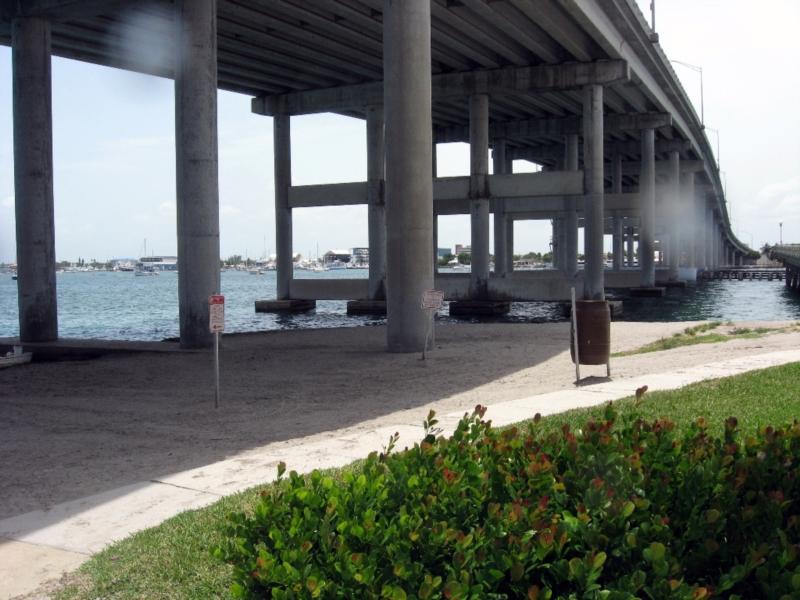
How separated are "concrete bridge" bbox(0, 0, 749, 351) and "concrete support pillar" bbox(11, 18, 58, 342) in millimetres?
49

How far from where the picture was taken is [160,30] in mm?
37719

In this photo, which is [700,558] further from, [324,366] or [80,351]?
[80,351]

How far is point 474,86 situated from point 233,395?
3974 cm

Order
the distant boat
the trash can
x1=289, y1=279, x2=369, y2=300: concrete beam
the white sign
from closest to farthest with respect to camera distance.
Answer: the trash can < the white sign < the distant boat < x1=289, y1=279, x2=369, y2=300: concrete beam

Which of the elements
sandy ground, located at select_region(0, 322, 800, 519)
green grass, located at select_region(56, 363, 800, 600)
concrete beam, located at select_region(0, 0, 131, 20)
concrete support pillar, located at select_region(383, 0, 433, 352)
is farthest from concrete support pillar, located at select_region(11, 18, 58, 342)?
green grass, located at select_region(56, 363, 800, 600)

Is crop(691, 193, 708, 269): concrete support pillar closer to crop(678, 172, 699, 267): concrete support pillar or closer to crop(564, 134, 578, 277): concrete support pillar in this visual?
crop(678, 172, 699, 267): concrete support pillar

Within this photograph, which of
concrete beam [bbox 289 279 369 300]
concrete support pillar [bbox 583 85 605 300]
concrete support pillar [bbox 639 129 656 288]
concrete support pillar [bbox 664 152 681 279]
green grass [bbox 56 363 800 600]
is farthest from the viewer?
concrete support pillar [bbox 664 152 681 279]

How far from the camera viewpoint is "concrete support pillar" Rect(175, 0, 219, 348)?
2606cm

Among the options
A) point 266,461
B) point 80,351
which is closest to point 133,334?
point 80,351

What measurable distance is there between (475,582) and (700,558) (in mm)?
1100

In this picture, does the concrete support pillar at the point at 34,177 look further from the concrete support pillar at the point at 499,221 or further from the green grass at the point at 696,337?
the concrete support pillar at the point at 499,221

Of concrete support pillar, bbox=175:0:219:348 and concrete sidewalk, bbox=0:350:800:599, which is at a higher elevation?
concrete support pillar, bbox=175:0:219:348

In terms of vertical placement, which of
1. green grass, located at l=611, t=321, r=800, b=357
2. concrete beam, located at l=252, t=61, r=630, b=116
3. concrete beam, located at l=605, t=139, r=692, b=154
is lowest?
green grass, located at l=611, t=321, r=800, b=357

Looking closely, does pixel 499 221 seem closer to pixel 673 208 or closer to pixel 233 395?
pixel 673 208
